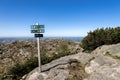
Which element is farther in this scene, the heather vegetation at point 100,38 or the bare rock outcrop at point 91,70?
the heather vegetation at point 100,38

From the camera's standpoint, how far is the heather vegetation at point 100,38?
2198cm

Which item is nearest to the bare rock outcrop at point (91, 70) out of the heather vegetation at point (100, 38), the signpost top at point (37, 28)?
the signpost top at point (37, 28)

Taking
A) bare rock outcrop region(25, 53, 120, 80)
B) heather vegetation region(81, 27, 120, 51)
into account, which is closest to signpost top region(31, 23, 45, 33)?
bare rock outcrop region(25, 53, 120, 80)

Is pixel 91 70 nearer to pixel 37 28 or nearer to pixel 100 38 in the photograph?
pixel 37 28

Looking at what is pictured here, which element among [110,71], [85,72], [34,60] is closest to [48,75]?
[85,72]

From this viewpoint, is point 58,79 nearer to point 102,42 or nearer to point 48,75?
point 48,75

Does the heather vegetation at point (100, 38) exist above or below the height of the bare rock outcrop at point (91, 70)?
above

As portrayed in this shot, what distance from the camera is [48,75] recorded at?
11.3 meters

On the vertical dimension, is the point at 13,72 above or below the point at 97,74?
below

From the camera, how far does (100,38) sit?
74.7 ft

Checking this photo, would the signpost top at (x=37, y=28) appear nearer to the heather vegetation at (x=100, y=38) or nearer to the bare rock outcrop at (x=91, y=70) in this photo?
the bare rock outcrop at (x=91, y=70)

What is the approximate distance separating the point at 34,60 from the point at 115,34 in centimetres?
1048

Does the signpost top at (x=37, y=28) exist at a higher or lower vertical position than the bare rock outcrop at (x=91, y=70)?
higher

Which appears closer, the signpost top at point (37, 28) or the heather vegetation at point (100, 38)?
the signpost top at point (37, 28)
